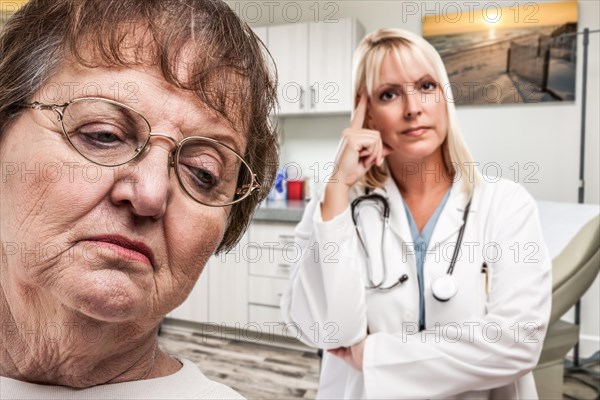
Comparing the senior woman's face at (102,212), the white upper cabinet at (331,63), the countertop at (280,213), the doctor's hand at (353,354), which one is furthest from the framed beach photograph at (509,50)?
the senior woman's face at (102,212)

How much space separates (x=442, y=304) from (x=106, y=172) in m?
0.82

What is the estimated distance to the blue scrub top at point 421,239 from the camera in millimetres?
1017

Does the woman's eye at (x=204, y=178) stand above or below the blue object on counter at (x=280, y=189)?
above

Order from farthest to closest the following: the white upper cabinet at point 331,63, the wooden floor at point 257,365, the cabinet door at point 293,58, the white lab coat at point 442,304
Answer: the cabinet door at point 293,58, the white upper cabinet at point 331,63, the wooden floor at point 257,365, the white lab coat at point 442,304

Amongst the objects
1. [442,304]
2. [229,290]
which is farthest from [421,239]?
[229,290]

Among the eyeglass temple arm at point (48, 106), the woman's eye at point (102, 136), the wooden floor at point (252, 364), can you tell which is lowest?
the wooden floor at point (252, 364)

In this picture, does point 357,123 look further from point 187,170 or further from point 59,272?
point 59,272

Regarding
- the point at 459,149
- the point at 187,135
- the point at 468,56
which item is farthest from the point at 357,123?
the point at 468,56

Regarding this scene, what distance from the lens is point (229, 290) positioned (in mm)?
2877

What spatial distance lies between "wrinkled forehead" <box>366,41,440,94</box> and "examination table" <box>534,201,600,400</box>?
2.38 feet

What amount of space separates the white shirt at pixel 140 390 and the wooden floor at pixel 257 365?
1.70 m

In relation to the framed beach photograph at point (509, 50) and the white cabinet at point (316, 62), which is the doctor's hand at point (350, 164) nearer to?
the white cabinet at point (316, 62)

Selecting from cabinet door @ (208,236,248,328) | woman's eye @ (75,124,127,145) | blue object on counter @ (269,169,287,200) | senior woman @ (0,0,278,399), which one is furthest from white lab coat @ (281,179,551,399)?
blue object on counter @ (269,169,287,200)

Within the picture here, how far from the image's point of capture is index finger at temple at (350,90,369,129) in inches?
44.3
